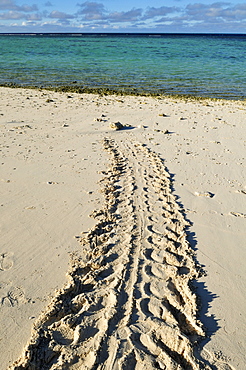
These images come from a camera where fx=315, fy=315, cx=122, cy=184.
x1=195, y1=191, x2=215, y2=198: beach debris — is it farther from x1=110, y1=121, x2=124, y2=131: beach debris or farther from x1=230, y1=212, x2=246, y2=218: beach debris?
x1=110, y1=121, x2=124, y2=131: beach debris

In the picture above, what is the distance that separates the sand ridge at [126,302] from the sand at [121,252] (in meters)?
0.01

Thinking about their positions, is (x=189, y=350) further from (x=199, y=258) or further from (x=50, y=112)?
(x=50, y=112)

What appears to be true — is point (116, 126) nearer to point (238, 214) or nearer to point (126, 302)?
point (238, 214)

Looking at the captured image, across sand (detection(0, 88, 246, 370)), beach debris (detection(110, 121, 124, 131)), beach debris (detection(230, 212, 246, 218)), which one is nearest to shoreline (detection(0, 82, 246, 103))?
beach debris (detection(110, 121, 124, 131))

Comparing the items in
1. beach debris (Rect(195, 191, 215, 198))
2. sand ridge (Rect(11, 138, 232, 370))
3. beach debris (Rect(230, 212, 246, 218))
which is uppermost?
sand ridge (Rect(11, 138, 232, 370))

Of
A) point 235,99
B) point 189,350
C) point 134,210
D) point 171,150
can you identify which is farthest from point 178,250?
point 235,99

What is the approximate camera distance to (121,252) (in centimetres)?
424

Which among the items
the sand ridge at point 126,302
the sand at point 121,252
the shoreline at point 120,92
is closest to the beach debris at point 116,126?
the sand at point 121,252

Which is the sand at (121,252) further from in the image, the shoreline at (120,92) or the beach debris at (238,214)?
the shoreline at (120,92)

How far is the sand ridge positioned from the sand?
0.01 m

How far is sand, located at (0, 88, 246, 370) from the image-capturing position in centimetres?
297

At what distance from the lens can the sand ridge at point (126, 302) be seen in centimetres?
284

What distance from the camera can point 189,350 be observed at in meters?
2.93

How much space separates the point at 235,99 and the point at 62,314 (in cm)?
1539
